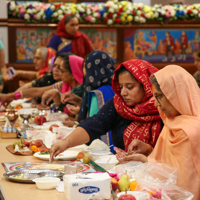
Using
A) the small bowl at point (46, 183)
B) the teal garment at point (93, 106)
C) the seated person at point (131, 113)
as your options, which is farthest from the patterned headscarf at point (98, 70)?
the small bowl at point (46, 183)

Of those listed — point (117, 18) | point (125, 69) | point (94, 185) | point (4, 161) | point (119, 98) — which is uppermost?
point (117, 18)

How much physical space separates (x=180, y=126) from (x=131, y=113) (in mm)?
619

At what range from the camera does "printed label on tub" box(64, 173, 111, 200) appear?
1.50 meters

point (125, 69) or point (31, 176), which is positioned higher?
point (125, 69)

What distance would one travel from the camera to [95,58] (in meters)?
3.38

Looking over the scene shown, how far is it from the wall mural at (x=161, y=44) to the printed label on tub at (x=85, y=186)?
6.49m

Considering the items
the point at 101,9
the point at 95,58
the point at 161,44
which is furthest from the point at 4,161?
the point at 161,44

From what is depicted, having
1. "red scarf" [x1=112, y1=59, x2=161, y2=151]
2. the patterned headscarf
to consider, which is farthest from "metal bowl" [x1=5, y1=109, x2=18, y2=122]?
"red scarf" [x1=112, y1=59, x2=161, y2=151]

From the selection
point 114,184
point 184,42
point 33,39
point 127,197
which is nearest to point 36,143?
point 114,184

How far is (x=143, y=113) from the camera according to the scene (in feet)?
7.84

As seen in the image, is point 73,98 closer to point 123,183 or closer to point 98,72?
point 98,72

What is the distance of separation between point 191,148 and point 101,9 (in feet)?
20.1

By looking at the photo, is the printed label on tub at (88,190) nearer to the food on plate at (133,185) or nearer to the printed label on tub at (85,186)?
the printed label on tub at (85,186)

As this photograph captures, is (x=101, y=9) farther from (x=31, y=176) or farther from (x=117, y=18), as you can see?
(x=31, y=176)
